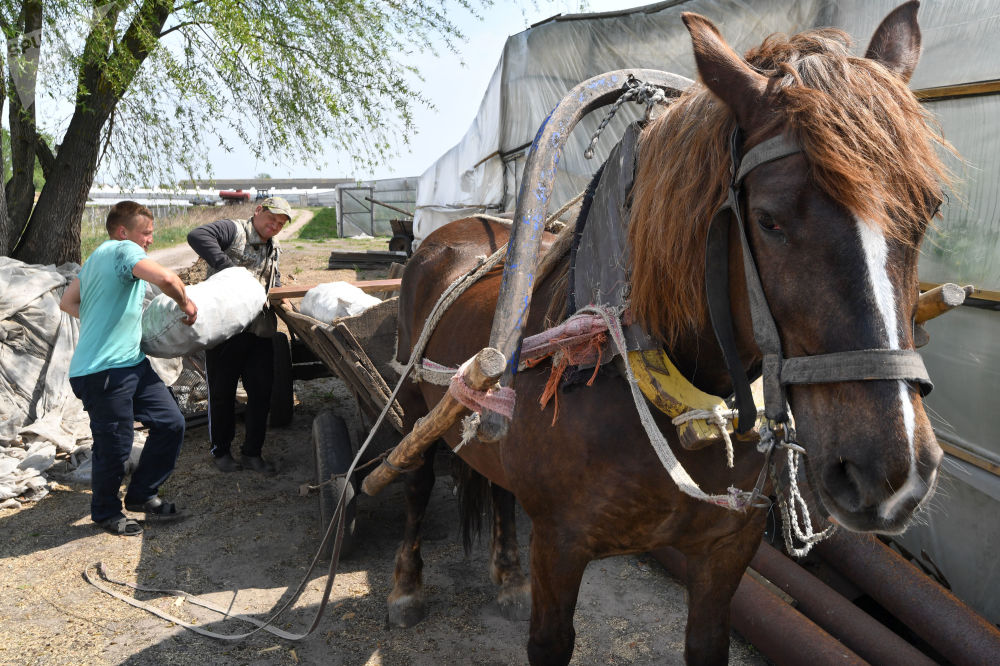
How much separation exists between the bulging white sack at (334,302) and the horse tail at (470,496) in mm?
1212

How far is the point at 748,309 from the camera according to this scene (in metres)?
1.31

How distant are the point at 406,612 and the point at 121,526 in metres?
1.96

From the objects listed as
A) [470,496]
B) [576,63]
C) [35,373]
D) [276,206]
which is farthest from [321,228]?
[470,496]

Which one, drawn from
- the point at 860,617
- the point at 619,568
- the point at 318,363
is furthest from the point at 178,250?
the point at 860,617

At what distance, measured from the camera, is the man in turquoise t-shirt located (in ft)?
12.0

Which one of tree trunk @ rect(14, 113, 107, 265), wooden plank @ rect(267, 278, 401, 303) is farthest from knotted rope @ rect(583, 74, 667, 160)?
tree trunk @ rect(14, 113, 107, 265)

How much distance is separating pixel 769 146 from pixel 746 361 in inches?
19.0

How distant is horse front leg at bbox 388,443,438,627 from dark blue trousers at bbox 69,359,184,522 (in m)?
1.69

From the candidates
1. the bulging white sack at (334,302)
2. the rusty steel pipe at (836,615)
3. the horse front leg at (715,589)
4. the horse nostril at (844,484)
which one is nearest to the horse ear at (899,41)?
the horse nostril at (844,484)

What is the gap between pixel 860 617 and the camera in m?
2.62

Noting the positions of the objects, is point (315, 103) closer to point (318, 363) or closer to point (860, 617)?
point (318, 363)

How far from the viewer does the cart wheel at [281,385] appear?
5172mm

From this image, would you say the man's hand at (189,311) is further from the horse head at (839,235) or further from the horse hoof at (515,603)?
the horse head at (839,235)

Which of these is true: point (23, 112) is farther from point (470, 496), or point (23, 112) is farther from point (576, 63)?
point (470, 496)
